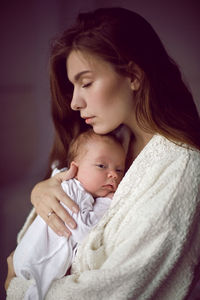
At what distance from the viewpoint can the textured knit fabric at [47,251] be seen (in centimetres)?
107

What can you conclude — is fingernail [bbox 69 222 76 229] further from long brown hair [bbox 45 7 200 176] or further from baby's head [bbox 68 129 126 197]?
long brown hair [bbox 45 7 200 176]

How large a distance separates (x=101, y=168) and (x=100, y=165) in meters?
0.01

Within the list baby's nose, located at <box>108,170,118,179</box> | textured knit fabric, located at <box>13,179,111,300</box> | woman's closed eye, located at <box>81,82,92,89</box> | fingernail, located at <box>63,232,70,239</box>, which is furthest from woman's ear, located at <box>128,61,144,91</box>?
fingernail, located at <box>63,232,70,239</box>

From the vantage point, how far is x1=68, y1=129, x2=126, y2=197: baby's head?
123 cm

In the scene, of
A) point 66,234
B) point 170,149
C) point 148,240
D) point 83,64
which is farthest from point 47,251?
point 83,64

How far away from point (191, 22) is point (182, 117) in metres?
1.19

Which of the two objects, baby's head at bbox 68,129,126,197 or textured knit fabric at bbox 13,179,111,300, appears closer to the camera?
textured knit fabric at bbox 13,179,111,300

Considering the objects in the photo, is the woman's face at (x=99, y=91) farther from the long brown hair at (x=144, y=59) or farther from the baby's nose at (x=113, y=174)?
the baby's nose at (x=113, y=174)

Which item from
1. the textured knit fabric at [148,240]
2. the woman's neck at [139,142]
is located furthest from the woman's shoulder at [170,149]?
the woman's neck at [139,142]

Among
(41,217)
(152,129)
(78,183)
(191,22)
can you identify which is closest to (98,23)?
(152,129)

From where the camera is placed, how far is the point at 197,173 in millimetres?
1037

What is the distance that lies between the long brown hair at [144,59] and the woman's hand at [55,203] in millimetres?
366

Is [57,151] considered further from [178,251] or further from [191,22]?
[191,22]

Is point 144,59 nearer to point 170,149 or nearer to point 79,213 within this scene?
point 170,149
